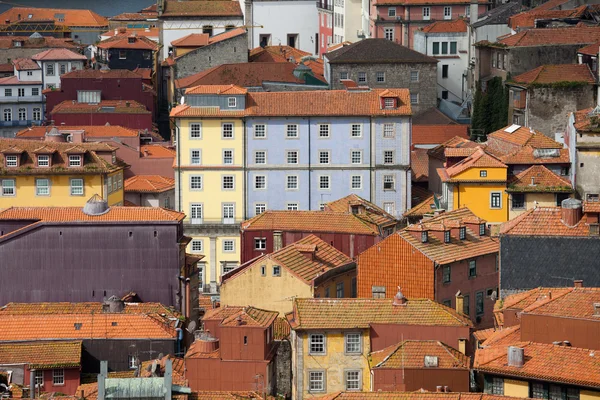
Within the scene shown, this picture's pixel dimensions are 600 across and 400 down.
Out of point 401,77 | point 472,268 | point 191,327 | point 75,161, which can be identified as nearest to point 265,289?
point 191,327

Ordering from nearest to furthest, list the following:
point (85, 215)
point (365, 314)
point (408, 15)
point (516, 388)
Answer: point (516, 388) → point (365, 314) → point (85, 215) → point (408, 15)

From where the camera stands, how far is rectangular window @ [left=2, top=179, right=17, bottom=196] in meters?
104

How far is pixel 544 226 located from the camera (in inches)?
3179

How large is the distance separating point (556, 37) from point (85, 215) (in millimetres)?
39963

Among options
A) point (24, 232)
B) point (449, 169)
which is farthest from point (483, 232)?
point (24, 232)

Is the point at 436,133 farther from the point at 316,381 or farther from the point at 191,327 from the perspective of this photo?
the point at 316,381

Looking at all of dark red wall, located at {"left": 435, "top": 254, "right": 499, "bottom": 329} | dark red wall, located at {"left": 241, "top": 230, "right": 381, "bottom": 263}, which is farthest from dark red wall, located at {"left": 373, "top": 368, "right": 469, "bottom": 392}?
dark red wall, located at {"left": 241, "top": 230, "right": 381, "bottom": 263}

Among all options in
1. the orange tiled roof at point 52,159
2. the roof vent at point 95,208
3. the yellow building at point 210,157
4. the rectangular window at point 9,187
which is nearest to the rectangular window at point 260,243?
the roof vent at point 95,208

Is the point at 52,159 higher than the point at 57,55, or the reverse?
the point at 57,55

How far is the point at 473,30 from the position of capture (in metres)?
133

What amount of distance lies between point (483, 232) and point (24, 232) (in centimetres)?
2115

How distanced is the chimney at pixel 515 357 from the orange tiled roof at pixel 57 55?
97.7m

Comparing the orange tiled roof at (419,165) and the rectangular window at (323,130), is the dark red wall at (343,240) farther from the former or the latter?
the orange tiled roof at (419,165)

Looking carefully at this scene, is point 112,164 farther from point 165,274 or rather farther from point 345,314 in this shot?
point 345,314
